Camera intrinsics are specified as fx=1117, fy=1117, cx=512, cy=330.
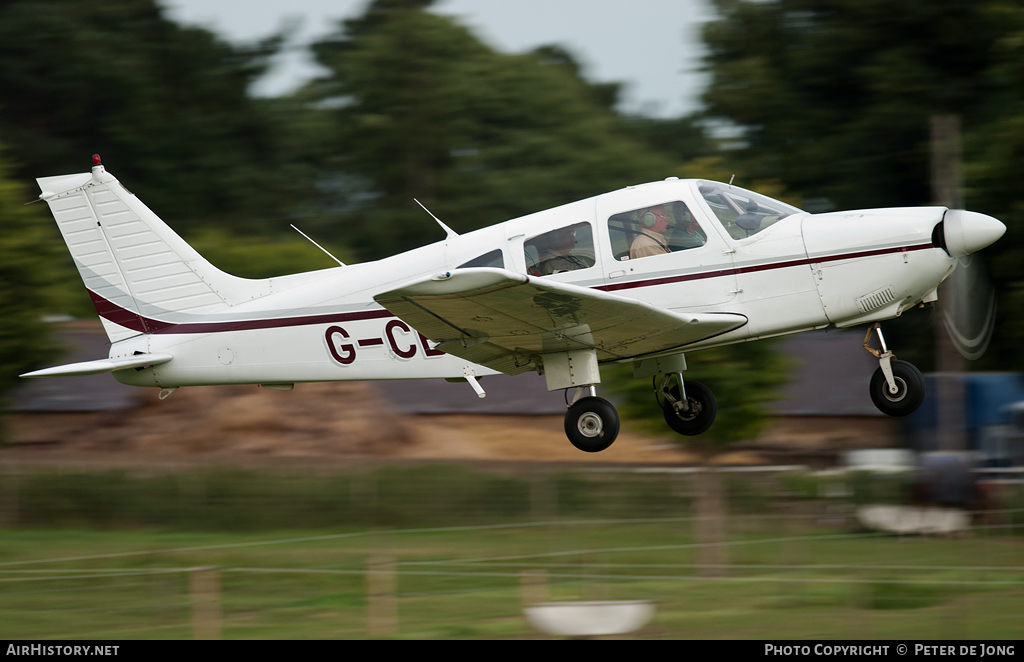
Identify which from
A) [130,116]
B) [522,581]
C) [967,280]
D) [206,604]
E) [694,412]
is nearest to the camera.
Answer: [694,412]

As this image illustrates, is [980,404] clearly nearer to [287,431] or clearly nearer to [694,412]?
[694,412]

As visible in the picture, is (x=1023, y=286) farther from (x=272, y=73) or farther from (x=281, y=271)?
(x=272, y=73)

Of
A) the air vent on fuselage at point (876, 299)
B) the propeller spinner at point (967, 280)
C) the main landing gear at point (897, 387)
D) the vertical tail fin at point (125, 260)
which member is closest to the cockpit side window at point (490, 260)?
the vertical tail fin at point (125, 260)

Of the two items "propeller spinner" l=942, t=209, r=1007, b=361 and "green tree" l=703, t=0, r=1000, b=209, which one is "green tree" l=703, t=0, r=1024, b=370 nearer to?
"green tree" l=703, t=0, r=1000, b=209

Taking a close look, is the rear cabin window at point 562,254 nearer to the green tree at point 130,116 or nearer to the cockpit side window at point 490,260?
the cockpit side window at point 490,260

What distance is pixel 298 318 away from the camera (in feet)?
36.0

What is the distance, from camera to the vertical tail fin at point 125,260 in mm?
11562

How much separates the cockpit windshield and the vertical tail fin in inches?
193

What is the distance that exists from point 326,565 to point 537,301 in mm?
11647

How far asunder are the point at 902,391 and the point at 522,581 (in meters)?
7.81

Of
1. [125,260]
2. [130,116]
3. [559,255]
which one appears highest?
[130,116]

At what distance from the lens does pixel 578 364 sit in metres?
10.3

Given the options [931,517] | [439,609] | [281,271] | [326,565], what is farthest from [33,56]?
[931,517]

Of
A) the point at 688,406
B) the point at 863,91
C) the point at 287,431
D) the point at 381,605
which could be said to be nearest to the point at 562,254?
the point at 688,406
